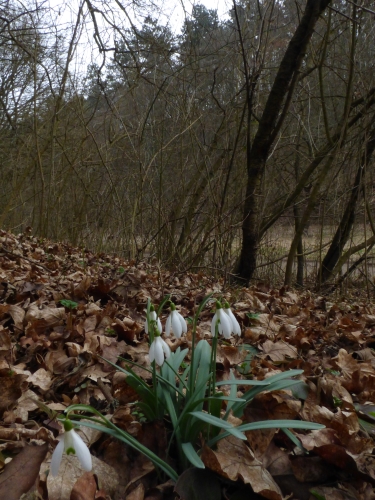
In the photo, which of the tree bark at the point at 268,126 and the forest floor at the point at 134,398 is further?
the tree bark at the point at 268,126

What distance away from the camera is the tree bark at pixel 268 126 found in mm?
5484

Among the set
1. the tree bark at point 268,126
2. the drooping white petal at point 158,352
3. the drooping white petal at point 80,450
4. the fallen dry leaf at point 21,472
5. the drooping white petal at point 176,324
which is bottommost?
the fallen dry leaf at point 21,472

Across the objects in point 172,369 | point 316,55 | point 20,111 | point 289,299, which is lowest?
point 289,299

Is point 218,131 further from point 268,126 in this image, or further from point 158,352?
point 158,352

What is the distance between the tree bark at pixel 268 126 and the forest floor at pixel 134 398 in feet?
8.37

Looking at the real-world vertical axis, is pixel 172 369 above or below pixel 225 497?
above

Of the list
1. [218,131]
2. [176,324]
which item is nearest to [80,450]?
[176,324]

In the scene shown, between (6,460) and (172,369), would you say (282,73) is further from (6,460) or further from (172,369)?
(6,460)

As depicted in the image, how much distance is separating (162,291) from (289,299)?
4.83ft

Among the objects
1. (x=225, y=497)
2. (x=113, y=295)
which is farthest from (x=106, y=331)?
(x=225, y=497)

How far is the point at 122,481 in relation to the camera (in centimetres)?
150

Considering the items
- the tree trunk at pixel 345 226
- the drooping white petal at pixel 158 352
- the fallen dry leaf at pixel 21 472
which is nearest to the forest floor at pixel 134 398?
the fallen dry leaf at pixel 21 472

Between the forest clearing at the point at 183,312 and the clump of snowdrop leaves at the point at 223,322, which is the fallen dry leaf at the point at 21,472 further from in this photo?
the clump of snowdrop leaves at the point at 223,322

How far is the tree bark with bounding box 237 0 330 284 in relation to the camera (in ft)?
18.0
